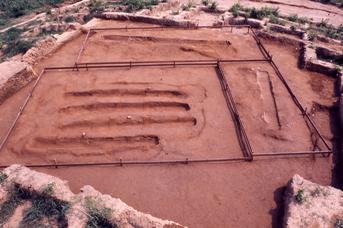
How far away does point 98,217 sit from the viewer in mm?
6348

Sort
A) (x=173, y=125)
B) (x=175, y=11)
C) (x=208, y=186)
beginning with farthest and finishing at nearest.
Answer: (x=175, y=11)
(x=173, y=125)
(x=208, y=186)

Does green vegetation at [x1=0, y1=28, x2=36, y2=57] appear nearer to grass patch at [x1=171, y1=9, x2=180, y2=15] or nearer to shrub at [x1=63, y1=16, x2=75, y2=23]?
shrub at [x1=63, y1=16, x2=75, y2=23]

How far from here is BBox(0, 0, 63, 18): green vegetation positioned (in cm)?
2319

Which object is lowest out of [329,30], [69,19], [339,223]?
[339,223]

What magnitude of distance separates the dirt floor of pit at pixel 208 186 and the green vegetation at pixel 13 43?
23.1 ft

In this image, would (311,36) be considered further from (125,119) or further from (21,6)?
(21,6)

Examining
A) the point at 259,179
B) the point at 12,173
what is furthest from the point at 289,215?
the point at 12,173

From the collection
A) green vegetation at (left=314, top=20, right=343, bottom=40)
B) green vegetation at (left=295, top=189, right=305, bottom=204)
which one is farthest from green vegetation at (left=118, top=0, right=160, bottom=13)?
green vegetation at (left=295, top=189, right=305, bottom=204)

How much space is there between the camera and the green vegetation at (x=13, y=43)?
13.0 m

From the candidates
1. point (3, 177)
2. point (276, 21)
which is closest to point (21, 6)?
point (276, 21)

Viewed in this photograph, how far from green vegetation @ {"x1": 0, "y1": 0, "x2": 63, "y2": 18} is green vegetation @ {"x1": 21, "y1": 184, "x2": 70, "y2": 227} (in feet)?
65.3

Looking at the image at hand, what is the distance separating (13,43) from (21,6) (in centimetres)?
1201

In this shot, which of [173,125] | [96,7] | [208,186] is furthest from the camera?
[96,7]

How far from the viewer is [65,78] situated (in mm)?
11602
